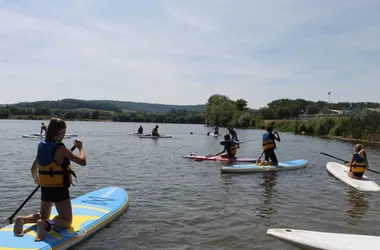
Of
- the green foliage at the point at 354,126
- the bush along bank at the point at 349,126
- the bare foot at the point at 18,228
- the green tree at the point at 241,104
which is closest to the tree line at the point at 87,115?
the green tree at the point at 241,104

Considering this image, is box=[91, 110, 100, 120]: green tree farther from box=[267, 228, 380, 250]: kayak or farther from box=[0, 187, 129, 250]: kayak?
box=[267, 228, 380, 250]: kayak

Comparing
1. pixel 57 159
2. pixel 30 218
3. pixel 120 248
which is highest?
pixel 57 159

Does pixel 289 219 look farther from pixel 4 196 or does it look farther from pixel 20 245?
pixel 4 196

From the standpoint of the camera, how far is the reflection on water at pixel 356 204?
27.8 ft

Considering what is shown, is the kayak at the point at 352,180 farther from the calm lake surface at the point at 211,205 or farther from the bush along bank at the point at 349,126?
the bush along bank at the point at 349,126

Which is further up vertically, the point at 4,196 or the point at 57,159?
the point at 57,159

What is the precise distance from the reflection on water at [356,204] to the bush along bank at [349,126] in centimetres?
2604

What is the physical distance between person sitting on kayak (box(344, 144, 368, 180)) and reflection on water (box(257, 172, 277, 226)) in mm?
2577

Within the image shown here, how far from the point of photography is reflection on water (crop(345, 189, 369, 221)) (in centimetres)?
846

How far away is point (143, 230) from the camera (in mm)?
7043

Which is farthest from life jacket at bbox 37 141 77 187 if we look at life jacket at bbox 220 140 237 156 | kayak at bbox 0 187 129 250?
life jacket at bbox 220 140 237 156

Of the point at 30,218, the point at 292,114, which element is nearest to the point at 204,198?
the point at 30,218

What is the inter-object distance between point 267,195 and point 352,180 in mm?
3398

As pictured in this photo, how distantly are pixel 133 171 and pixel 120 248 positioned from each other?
826 centimetres
